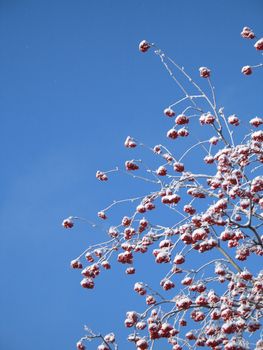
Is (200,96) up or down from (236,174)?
up

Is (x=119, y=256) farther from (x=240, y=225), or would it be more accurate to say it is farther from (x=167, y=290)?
(x=240, y=225)

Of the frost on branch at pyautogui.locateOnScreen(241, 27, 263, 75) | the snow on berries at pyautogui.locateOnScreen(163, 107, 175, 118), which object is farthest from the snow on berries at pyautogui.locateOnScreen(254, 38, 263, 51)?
the snow on berries at pyautogui.locateOnScreen(163, 107, 175, 118)

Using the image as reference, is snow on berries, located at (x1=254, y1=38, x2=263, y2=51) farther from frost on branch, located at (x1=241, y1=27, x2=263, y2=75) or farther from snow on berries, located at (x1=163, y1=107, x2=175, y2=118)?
snow on berries, located at (x1=163, y1=107, x2=175, y2=118)

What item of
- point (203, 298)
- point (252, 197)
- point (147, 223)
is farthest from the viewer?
point (147, 223)

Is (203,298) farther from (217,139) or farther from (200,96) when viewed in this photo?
(200,96)

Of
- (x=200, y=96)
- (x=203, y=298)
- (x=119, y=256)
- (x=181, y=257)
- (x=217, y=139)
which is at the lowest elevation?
(x=203, y=298)

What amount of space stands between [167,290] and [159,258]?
2.06 feet

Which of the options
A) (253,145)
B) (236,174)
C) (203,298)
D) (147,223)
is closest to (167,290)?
(203,298)

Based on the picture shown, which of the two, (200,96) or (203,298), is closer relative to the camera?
(203,298)

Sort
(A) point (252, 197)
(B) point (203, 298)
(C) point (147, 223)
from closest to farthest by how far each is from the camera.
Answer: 1. (A) point (252, 197)
2. (B) point (203, 298)
3. (C) point (147, 223)

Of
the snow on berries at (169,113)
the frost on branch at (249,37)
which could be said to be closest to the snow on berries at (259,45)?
the frost on branch at (249,37)

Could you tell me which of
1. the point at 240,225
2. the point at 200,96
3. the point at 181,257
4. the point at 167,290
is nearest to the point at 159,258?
the point at 181,257

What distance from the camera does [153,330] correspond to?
5258 millimetres

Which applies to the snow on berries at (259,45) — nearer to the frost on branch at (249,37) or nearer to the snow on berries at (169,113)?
the frost on branch at (249,37)
